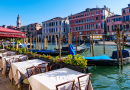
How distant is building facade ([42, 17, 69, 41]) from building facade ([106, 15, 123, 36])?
15.8m

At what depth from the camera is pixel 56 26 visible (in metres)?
45.5

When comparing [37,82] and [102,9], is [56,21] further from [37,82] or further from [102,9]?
[37,82]

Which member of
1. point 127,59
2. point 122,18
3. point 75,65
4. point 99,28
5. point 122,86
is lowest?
point 122,86

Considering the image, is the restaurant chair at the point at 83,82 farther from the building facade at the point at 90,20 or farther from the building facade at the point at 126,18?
the building facade at the point at 126,18

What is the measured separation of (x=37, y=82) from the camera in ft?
8.11

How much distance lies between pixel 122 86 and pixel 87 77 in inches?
142

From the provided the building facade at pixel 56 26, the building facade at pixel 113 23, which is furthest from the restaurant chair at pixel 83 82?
the building facade at pixel 56 26

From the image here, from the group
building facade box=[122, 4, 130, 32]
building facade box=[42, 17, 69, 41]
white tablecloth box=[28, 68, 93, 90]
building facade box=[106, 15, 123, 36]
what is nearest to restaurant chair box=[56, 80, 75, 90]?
white tablecloth box=[28, 68, 93, 90]

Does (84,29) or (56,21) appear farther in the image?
(56,21)

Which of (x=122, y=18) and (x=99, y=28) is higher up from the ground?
(x=122, y=18)

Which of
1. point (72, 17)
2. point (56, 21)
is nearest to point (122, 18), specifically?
point (72, 17)

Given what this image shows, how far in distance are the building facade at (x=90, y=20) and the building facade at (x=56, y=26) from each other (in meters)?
3.96

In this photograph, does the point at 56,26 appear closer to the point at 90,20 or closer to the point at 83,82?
the point at 90,20

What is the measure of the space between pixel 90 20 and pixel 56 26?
1369cm
